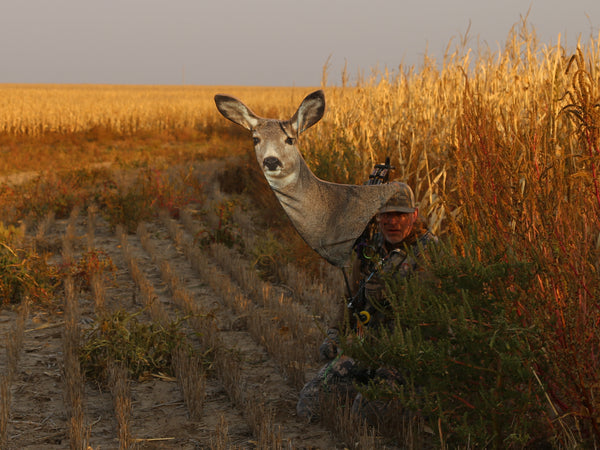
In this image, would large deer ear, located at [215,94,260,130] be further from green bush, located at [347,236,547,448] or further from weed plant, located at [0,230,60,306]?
weed plant, located at [0,230,60,306]

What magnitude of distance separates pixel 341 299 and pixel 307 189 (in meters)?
1.83

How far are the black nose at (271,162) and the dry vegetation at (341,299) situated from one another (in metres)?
0.94

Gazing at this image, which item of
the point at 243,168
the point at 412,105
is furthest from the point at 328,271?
the point at 243,168

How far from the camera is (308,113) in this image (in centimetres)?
312

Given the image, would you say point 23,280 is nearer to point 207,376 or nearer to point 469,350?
point 207,376

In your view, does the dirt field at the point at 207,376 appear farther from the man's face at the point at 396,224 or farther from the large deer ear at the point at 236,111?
the large deer ear at the point at 236,111

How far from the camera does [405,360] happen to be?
3.08 metres

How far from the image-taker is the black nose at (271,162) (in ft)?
10.1

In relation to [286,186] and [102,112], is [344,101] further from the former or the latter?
[102,112]

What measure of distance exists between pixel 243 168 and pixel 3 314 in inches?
371

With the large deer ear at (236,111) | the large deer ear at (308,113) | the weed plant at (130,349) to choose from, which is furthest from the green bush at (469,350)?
the weed plant at (130,349)

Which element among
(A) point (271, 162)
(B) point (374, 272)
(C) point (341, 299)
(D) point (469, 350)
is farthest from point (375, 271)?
(A) point (271, 162)

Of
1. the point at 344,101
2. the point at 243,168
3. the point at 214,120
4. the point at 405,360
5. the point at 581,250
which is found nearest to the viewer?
the point at 405,360

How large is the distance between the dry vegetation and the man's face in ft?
1.16
